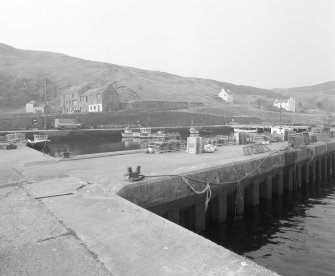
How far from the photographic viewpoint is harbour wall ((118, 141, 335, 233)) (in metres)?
10.7

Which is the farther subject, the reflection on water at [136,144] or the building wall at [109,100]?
the building wall at [109,100]

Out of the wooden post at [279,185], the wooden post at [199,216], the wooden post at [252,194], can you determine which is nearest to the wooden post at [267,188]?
the wooden post at [279,185]

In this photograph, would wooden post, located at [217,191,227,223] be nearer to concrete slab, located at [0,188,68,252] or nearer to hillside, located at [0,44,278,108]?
concrete slab, located at [0,188,68,252]

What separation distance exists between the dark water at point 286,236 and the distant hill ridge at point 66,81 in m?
Result: 108

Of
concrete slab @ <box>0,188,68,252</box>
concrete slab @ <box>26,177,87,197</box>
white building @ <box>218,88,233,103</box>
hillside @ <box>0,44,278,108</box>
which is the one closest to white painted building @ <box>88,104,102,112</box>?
hillside @ <box>0,44,278,108</box>

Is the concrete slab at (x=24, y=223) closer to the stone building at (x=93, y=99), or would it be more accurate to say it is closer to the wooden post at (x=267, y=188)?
the wooden post at (x=267, y=188)

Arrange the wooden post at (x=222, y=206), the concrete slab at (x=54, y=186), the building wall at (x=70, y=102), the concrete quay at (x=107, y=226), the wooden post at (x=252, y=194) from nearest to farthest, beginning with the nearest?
the concrete quay at (x=107, y=226)
the concrete slab at (x=54, y=186)
the wooden post at (x=222, y=206)
the wooden post at (x=252, y=194)
the building wall at (x=70, y=102)

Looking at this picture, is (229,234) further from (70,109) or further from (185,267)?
(70,109)

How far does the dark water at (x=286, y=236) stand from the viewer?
36.2 feet

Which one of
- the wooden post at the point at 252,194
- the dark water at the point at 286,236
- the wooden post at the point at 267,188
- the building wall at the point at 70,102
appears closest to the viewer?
the dark water at the point at 286,236

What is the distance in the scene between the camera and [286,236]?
1362 cm

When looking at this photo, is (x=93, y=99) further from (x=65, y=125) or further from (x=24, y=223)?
(x=24, y=223)

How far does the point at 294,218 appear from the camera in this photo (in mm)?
16188

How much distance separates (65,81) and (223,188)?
142 m
